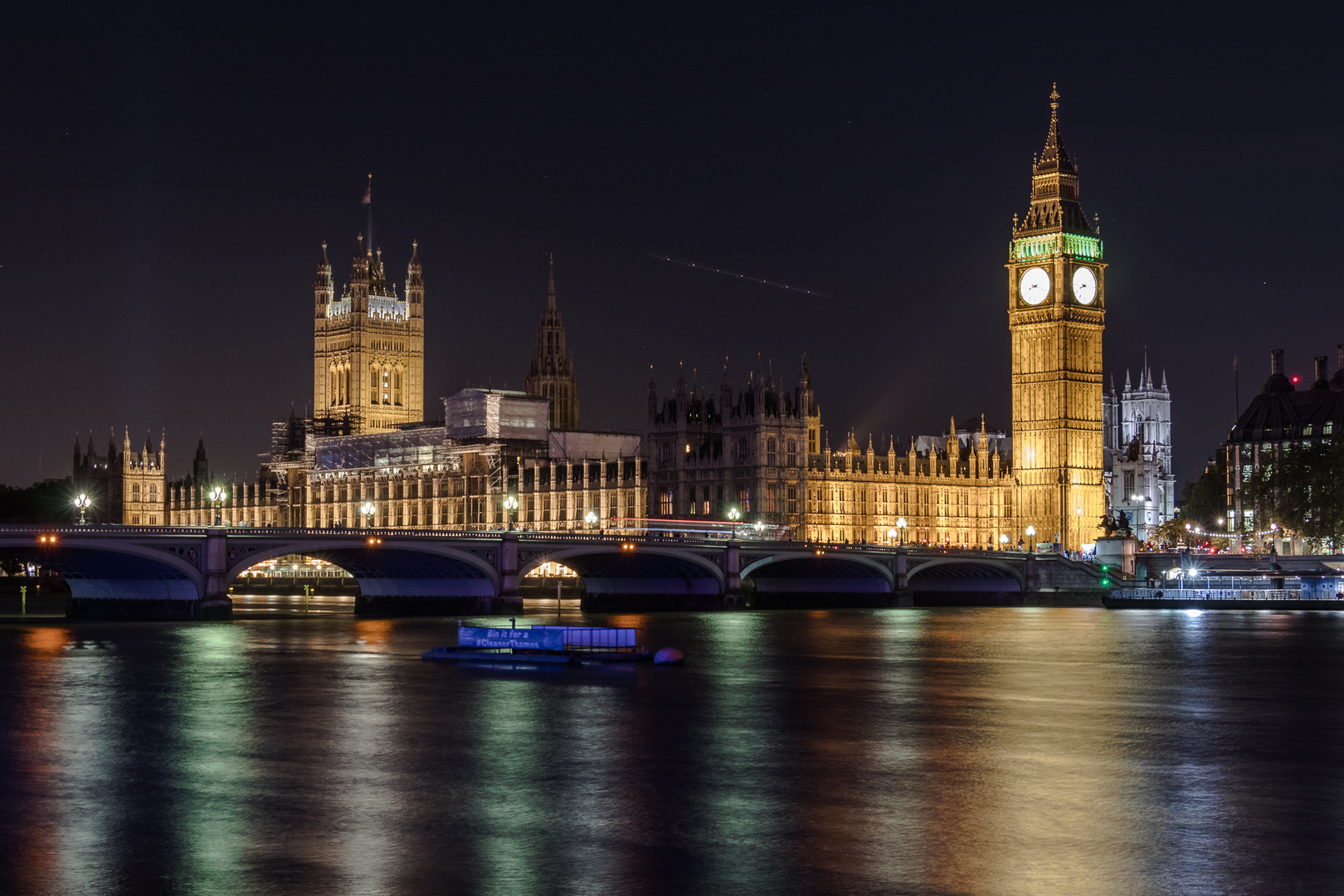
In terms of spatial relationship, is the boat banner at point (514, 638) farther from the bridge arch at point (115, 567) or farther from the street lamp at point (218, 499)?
the street lamp at point (218, 499)

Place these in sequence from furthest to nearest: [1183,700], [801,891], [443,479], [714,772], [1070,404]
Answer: [443,479]
[1070,404]
[1183,700]
[714,772]
[801,891]

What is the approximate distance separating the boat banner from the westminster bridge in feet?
91.6

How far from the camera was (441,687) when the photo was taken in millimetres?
48344

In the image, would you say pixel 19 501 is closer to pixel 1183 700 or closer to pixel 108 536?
pixel 108 536

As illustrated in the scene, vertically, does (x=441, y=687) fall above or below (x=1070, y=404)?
below

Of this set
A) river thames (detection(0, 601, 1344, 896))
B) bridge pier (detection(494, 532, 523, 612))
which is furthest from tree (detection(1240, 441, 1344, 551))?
river thames (detection(0, 601, 1344, 896))

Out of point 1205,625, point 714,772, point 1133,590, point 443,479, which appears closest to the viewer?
point 714,772

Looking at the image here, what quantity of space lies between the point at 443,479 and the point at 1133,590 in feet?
239

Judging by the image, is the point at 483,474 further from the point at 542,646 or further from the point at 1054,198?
the point at 542,646

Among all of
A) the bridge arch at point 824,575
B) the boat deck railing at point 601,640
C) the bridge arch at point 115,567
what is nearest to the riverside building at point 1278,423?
the bridge arch at point 824,575

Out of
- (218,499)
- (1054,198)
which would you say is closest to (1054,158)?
(1054,198)

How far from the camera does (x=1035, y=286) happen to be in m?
161

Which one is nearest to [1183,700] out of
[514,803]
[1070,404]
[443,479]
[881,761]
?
[881,761]

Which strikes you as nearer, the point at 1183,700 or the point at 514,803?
the point at 514,803
